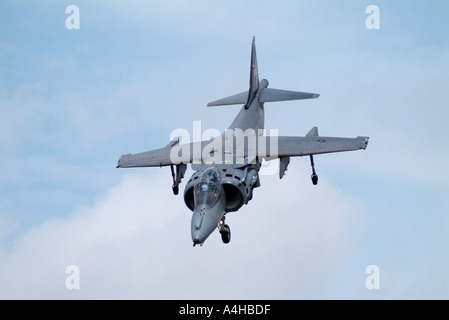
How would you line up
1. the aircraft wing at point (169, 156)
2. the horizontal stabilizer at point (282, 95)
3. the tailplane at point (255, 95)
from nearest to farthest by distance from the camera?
1. the aircraft wing at point (169, 156)
2. the tailplane at point (255, 95)
3. the horizontal stabilizer at point (282, 95)

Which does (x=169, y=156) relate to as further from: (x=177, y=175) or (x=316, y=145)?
(x=316, y=145)

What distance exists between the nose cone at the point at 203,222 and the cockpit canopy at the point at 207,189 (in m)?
0.36

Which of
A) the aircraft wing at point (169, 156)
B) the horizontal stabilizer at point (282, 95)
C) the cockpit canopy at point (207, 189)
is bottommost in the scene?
the cockpit canopy at point (207, 189)

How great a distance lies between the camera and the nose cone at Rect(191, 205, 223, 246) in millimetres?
34688

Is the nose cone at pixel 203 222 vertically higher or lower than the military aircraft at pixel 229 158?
lower

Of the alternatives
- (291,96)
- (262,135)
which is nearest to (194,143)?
(262,135)

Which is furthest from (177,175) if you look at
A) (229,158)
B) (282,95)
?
(282,95)

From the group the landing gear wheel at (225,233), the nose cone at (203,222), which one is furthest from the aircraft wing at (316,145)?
the nose cone at (203,222)

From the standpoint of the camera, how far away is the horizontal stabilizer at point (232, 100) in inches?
1918

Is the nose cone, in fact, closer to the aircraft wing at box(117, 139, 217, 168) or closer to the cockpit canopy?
the cockpit canopy

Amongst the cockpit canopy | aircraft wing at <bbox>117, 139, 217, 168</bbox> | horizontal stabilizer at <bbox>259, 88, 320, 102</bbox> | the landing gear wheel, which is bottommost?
the landing gear wheel

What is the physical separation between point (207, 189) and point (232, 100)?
13.5 meters

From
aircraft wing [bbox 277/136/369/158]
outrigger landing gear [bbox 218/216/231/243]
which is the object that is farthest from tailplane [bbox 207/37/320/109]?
outrigger landing gear [bbox 218/216/231/243]

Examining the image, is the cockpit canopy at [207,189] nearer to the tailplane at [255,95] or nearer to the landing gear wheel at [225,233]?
the landing gear wheel at [225,233]
